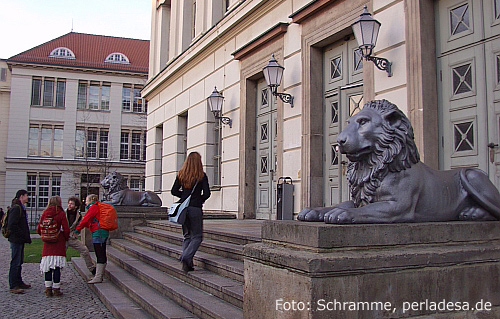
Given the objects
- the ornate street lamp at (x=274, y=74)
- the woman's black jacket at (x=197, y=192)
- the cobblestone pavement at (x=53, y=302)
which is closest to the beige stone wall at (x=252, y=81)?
the ornate street lamp at (x=274, y=74)

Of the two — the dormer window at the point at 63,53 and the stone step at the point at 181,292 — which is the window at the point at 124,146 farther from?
the stone step at the point at 181,292

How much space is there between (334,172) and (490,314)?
6.58 meters

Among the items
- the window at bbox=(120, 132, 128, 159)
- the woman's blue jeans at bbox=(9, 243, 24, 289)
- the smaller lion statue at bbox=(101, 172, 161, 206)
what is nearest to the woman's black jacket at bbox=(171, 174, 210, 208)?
the woman's blue jeans at bbox=(9, 243, 24, 289)

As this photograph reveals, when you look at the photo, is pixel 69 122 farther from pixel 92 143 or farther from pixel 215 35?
pixel 215 35

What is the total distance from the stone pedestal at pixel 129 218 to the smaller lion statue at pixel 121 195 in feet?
2.00

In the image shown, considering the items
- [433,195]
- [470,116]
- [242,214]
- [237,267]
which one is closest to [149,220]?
[242,214]

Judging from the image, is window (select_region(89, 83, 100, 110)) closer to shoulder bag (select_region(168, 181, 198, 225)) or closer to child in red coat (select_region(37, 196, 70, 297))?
child in red coat (select_region(37, 196, 70, 297))

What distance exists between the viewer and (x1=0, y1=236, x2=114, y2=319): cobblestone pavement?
22.6 ft

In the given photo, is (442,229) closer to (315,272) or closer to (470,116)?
(315,272)

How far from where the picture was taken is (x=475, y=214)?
4.67 m

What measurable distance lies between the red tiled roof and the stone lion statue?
157 ft

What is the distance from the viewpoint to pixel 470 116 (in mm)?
7762

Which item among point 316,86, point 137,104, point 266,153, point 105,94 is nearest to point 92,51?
point 105,94

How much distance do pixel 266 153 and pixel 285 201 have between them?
9.91 ft
